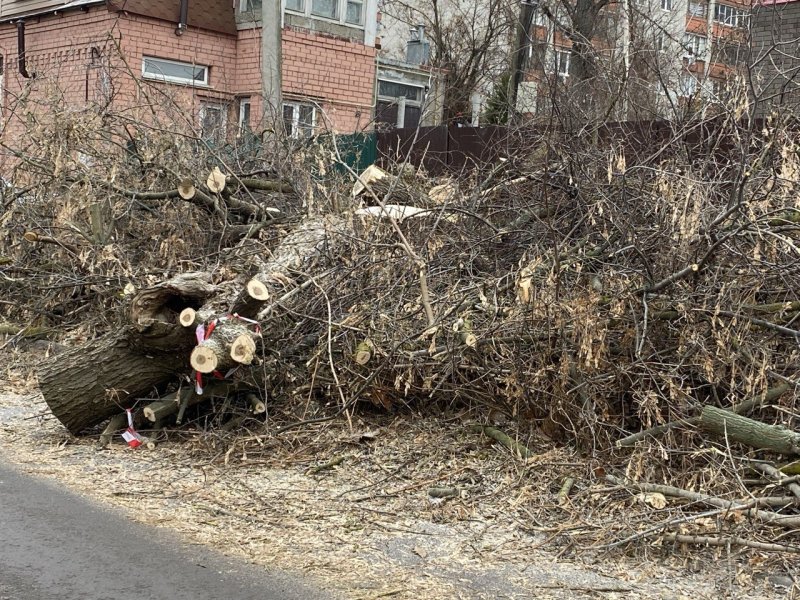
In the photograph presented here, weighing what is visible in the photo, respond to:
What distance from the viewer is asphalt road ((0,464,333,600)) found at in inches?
149

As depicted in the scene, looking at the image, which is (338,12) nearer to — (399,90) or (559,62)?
(399,90)

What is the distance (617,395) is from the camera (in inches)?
209

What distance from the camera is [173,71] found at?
18219 millimetres

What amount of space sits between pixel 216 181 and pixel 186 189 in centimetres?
30

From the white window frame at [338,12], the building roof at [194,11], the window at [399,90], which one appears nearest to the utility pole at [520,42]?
the white window frame at [338,12]

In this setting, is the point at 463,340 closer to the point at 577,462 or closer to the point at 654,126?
the point at 577,462

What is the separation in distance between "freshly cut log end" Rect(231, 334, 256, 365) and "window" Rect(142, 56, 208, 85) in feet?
43.6

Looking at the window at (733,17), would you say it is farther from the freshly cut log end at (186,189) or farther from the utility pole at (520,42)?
the freshly cut log end at (186,189)

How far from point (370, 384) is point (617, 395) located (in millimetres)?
1641

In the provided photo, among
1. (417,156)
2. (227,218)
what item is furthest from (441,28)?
(227,218)

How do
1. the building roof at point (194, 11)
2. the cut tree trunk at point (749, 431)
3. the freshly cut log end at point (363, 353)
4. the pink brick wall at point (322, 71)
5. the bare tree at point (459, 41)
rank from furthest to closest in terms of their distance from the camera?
the bare tree at point (459, 41), the pink brick wall at point (322, 71), the building roof at point (194, 11), the freshly cut log end at point (363, 353), the cut tree trunk at point (749, 431)

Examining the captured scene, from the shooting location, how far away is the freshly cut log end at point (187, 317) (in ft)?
17.8

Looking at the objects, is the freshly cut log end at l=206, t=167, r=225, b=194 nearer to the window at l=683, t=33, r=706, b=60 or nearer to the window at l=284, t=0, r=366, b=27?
the window at l=683, t=33, r=706, b=60

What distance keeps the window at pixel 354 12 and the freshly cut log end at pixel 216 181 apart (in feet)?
43.9
